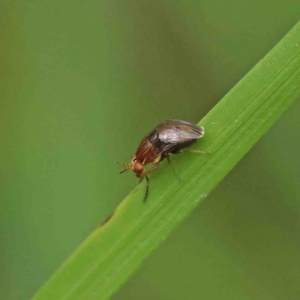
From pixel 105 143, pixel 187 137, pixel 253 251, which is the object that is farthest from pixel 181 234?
pixel 187 137

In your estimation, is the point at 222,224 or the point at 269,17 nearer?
the point at 222,224

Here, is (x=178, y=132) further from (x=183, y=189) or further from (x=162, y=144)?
(x=183, y=189)

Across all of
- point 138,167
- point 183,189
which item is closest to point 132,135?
point 138,167

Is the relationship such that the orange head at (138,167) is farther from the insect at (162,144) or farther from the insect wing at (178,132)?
the insect wing at (178,132)

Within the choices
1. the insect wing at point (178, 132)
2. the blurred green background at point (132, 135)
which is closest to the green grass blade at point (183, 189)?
the insect wing at point (178, 132)

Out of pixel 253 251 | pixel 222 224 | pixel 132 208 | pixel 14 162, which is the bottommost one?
pixel 253 251

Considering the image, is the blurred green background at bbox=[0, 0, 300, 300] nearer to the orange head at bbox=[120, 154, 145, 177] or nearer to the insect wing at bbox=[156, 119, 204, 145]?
the orange head at bbox=[120, 154, 145, 177]

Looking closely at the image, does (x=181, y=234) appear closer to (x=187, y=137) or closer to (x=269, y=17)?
(x=187, y=137)
